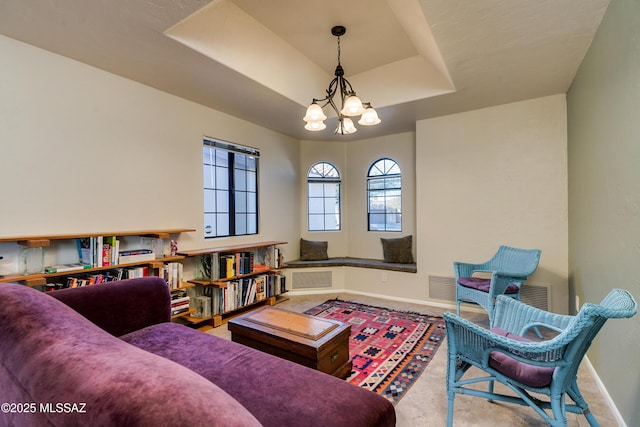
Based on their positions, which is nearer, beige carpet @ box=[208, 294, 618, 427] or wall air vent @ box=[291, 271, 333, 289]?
beige carpet @ box=[208, 294, 618, 427]

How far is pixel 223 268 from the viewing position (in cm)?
349

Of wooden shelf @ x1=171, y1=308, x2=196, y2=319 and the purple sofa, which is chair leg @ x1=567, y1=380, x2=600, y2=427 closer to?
the purple sofa

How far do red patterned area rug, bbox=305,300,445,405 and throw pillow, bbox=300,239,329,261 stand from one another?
0.95 m

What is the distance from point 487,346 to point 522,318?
475 mm

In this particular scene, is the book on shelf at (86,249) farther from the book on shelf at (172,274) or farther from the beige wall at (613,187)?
the beige wall at (613,187)

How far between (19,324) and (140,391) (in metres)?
0.66

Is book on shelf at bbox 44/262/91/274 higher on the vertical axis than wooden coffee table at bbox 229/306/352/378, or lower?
higher

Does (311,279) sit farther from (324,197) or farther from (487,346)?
(487,346)

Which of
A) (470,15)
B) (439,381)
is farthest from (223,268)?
(470,15)

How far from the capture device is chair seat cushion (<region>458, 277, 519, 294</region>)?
9.99 ft

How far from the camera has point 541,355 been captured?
1.41m

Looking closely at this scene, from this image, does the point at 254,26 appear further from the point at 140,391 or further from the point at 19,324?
the point at 140,391

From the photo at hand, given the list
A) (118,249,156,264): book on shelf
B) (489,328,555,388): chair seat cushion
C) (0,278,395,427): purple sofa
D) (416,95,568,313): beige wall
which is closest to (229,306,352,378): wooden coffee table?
(0,278,395,427): purple sofa

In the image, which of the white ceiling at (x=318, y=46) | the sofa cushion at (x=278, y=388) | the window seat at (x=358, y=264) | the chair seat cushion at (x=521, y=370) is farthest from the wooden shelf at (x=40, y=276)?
the chair seat cushion at (x=521, y=370)
